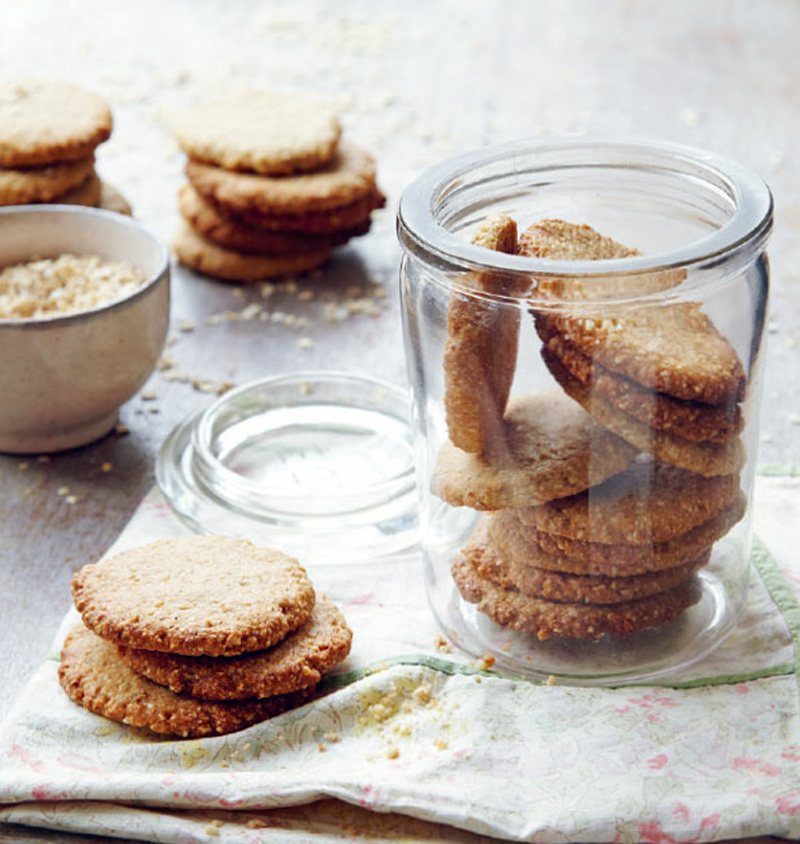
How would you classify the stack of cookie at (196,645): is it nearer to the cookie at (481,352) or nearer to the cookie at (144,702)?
the cookie at (144,702)

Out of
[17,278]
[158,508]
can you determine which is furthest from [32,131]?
[158,508]

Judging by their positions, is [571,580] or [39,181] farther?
[39,181]

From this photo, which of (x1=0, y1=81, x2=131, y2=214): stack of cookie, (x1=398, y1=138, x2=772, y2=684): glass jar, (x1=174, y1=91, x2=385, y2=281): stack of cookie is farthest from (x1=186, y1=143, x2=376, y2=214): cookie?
(x1=398, y1=138, x2=772, y2=684): glass jar

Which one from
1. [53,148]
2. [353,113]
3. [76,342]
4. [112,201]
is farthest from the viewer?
[353,113]

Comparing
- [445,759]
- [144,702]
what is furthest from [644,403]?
[144,702]

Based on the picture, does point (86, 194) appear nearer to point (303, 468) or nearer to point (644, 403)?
point (303, 468)

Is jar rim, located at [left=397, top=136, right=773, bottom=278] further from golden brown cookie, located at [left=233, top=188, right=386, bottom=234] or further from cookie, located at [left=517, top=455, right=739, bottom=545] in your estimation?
golden brown cookie, located at [left=233, top=188, right=386, bottom=234]
